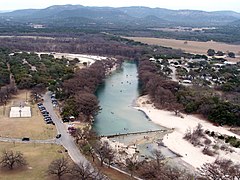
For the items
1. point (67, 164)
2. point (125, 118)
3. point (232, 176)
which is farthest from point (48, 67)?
point (232, 176)

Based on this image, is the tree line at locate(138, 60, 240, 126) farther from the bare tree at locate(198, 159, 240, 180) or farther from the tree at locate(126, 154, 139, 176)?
the tree at locate(126, 154, 139, 176)

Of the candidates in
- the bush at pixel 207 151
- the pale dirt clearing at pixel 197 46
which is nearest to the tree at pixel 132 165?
the bush at pixel 207 151

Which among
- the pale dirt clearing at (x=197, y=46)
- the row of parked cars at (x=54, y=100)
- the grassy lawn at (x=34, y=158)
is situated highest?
the pale dirt clearing at (x=197, y=46)

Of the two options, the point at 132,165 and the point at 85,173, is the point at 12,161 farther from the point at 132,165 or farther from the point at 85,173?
the point at 132,165

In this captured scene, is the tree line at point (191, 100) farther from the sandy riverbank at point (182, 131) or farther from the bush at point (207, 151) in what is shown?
the bush at point (207, 151)

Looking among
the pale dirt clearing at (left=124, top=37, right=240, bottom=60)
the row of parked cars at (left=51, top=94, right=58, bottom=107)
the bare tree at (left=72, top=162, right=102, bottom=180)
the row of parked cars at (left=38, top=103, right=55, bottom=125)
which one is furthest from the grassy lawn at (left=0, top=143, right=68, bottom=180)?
the pale dirt clearing at (left=124, top=37, right=240, bottom=60)

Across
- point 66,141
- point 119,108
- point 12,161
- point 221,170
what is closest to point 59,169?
point 12,161
